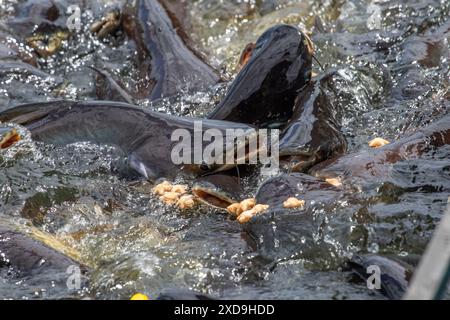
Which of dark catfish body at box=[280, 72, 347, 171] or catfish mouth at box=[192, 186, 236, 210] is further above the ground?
dark catfish body at box=[280, 72, 347, 171]

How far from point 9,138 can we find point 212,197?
123 cm

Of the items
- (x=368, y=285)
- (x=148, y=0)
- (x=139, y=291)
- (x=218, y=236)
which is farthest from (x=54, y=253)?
(x=148, y=0)

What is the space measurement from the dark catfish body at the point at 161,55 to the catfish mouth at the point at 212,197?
1.42 meters

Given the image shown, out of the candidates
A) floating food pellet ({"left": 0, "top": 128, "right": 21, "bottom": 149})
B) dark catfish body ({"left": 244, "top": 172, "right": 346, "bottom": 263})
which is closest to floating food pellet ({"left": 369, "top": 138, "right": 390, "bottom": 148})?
dark catfish body ({"left": 244, "top": 172, "right": 346, "bottom": 263})

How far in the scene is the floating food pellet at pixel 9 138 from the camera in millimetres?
4312

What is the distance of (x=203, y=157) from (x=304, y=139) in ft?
1.71

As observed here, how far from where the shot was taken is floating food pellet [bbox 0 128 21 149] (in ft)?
14.1

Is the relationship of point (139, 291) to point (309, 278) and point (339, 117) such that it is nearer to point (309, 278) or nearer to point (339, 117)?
point (309, 278)

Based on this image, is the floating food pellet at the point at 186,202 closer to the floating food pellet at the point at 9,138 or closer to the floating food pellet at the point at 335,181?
the floating food pellet at the point at 335,181

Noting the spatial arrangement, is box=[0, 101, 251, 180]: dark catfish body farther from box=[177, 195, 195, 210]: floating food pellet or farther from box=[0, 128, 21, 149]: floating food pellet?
box=[177, 195, 195, 210]: floating food pellet

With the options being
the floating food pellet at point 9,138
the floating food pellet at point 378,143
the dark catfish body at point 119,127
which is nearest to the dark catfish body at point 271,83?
the dark catfish body at point 119,127

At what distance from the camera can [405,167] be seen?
12.7 feet

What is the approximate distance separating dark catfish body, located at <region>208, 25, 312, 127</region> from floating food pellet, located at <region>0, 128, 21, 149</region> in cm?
107

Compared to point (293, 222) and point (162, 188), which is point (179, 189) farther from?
point (293, 222)
